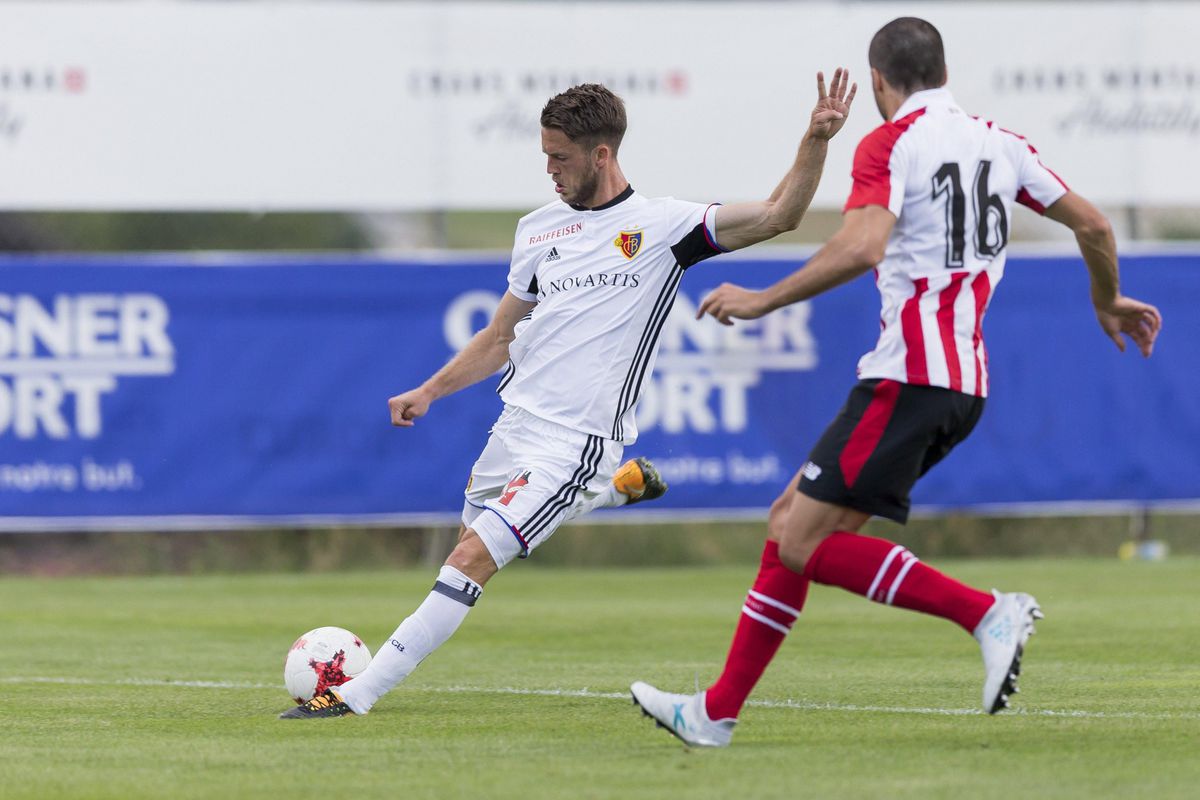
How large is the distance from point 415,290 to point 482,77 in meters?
2.26

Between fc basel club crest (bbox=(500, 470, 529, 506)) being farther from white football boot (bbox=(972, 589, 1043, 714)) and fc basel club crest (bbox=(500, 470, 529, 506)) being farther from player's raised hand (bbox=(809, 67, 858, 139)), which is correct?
white football boot (bbox=(972, 589, 1043, 714))

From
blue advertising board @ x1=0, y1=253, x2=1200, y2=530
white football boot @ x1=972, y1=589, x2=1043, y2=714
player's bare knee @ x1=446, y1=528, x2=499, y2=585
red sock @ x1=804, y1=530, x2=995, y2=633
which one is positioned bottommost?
blue advertising board @ x1=0, y1=253, x2=1200, y2=530

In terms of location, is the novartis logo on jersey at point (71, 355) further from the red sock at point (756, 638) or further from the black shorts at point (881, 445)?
the black shorts at point (881, 445)

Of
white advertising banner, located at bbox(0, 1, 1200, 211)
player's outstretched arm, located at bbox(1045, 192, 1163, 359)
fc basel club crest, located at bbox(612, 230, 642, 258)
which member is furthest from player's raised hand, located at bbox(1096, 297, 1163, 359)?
white advertising banner, located at bbox(0, 1, 1200, 211)

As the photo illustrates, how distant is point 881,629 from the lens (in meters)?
10.9

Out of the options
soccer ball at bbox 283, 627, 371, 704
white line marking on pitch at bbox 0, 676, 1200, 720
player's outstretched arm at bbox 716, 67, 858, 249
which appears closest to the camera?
player's outstretched arm at bbox 716, 67, 858, 249

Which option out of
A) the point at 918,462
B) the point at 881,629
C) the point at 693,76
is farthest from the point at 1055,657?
the point at 693,76

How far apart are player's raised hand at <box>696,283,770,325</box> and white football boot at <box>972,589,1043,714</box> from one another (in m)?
1.10

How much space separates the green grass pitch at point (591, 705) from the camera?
572cm

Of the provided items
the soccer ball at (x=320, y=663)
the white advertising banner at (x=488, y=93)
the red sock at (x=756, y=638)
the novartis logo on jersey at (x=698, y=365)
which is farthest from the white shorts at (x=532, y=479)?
the white advertising banner at (x=488, y=93)

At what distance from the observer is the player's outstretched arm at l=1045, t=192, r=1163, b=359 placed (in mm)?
6324

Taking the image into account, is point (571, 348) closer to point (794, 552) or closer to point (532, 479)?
point (532, 479)

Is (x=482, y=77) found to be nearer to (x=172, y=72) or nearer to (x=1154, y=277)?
(x=172, y=72)

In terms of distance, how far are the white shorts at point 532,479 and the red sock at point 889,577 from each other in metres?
1.44
